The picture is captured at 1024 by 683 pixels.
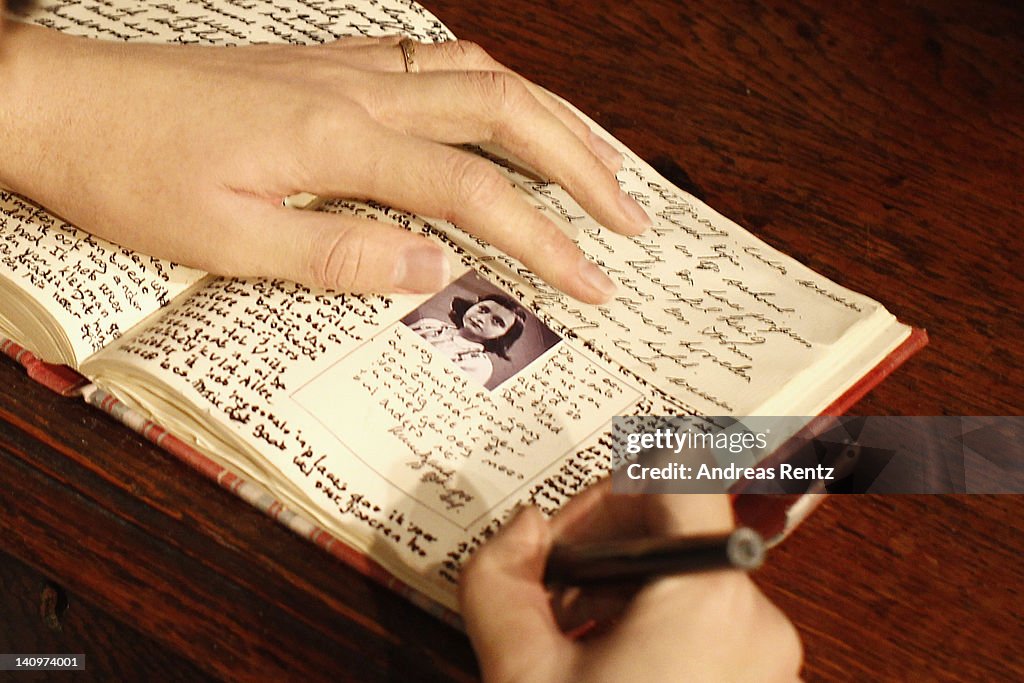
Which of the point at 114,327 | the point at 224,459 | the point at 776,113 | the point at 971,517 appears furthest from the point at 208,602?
the point at 776,113

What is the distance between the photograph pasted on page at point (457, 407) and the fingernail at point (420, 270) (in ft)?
0.05

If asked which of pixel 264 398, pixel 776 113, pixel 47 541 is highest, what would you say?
pixel 776 113

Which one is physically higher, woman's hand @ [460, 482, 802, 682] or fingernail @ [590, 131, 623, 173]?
fingernail @ [590, 131, 623, 173]

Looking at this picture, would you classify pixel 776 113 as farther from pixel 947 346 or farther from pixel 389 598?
pixel 389 598

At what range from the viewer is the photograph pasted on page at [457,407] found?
0.67m

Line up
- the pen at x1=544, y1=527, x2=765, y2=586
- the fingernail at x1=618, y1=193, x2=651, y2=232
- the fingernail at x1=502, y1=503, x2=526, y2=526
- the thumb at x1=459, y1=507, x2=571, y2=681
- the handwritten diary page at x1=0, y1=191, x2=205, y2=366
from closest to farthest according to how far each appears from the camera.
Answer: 1. the pen at x1=544, y1=527, x2=765, y2=586
2. the thumb at x1=459, y1=507, x2=571, y2=681
3. the fingernail at x1=502, y1=503, x2=526, y2=526
4. the handwritten diary page at x1=0, y1=191, x2=205, y2=366
5. the fingernail at x1=618, y1=193, x2=651, y2=232

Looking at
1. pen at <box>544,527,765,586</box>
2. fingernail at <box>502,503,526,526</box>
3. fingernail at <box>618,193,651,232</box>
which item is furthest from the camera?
fingernail at <box>618,193,651,232</box>

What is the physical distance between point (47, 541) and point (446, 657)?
0.99ft

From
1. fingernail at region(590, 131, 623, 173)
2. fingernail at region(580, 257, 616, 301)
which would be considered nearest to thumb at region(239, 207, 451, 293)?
fingernail at region(580, 257, 616, 301)

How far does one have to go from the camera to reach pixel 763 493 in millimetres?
695

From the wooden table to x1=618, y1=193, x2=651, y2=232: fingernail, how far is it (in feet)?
0.31

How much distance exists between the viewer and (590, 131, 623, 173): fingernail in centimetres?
91

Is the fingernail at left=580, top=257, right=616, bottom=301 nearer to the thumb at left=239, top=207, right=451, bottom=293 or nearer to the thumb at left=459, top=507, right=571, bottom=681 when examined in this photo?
the thumb at left=239, top=207, right=451, bottom=293

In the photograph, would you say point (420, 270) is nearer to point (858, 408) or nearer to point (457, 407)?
point (457, 407)
